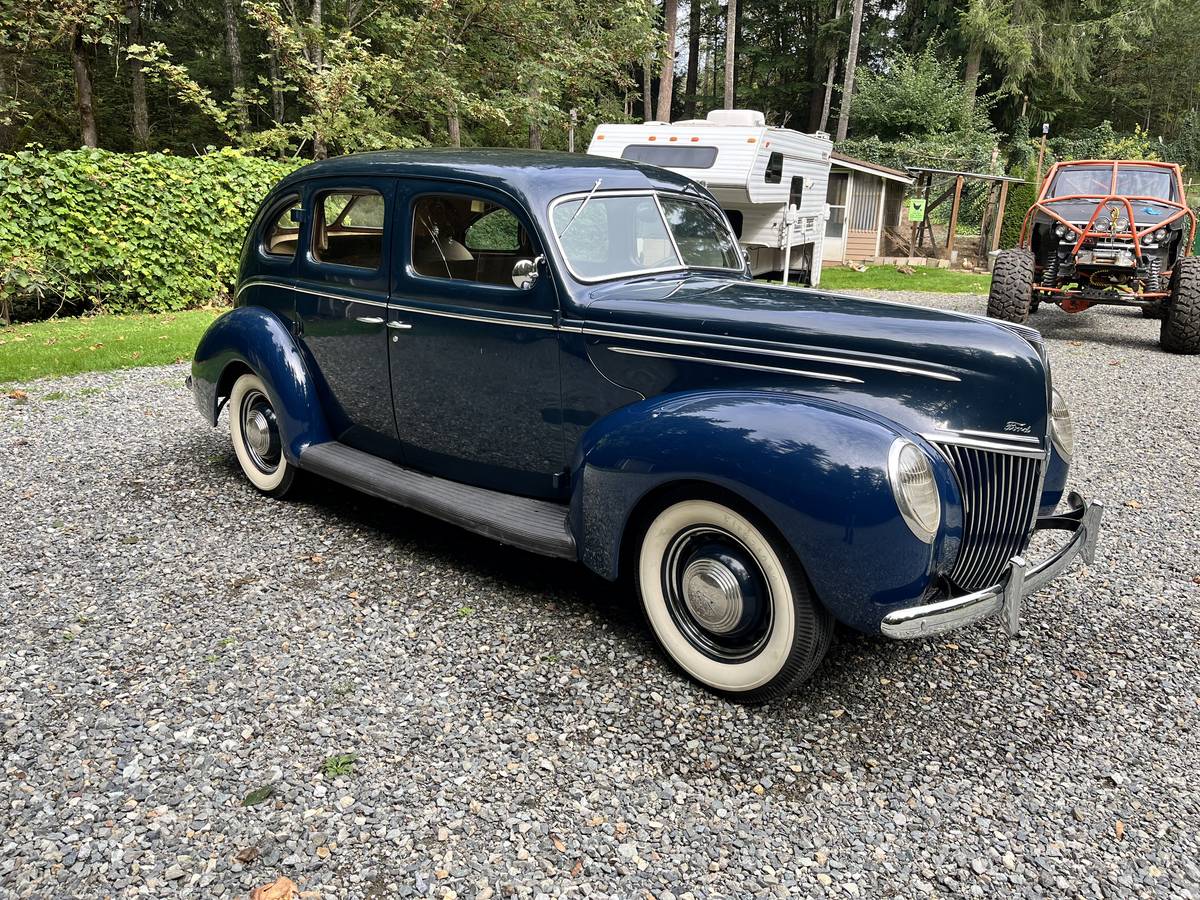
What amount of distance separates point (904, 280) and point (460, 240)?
54.2 ft

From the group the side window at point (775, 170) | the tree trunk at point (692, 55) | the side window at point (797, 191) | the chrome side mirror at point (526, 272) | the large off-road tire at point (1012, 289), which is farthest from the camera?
the tree trunk at point (692, 55)

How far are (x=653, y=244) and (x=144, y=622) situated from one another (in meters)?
2.91

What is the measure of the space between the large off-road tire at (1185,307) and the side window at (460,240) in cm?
962

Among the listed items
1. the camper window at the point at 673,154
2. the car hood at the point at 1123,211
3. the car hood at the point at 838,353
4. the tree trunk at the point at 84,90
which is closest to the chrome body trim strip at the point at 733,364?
the car hood at the point at 838,353

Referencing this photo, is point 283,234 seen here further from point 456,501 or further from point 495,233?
point 456,501

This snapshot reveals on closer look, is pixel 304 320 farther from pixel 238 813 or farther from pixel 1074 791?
pixel 1074 791

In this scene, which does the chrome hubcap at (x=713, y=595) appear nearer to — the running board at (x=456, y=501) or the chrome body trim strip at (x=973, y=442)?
the running board at (x=456, y=501)

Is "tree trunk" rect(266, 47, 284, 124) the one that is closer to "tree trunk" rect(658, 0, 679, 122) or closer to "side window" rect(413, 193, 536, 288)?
"tree trunk" rect(658, 0, 679, 122)

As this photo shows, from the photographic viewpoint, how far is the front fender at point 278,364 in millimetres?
4684

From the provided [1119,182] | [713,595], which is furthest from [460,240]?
[1119,182]

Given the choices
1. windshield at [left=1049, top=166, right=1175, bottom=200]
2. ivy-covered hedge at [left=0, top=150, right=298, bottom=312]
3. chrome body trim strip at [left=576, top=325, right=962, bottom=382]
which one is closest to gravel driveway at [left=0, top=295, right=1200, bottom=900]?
chrome body trim strip at [left=576, top=325, right=962, bottom=382]

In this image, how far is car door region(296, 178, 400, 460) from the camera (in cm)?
437

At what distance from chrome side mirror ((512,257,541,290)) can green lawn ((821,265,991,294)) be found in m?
13.0

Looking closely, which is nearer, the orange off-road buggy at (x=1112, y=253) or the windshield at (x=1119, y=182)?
the orange off-road buggy at (x=1112, y=253)
